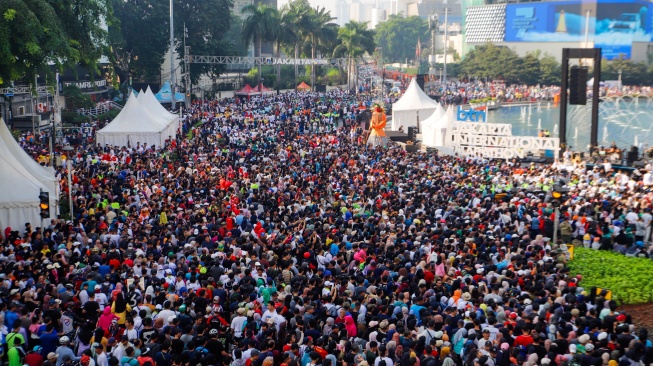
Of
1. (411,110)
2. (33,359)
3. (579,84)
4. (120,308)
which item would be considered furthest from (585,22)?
(33,359)

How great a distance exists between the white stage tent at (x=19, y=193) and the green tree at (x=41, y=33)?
236 centimetres

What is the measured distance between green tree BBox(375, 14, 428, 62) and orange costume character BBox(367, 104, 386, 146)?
408ft

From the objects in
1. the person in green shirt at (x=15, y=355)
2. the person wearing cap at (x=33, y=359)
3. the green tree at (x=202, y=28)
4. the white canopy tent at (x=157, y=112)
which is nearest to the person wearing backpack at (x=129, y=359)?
the person wearing cap at (x=33, y=359)

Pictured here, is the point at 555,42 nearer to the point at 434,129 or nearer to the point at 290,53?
the point at 290,53

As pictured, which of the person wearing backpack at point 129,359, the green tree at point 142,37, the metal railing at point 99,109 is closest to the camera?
the person wearing backpack at point 129,359

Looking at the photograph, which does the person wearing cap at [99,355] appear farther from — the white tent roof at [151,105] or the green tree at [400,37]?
the green tree at [400,37]

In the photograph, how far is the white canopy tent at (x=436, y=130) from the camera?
3944cm

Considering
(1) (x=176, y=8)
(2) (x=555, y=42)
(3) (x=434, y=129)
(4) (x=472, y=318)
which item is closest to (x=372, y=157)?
(3) (x=434, y=129)

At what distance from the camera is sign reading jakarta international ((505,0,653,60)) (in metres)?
117

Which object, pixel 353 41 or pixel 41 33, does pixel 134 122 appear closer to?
pixel 41 33

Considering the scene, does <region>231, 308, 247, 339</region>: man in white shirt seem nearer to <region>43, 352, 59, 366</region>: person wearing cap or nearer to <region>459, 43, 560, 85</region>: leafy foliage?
<region>43, 352, 59, 366</region>: person wearing cap

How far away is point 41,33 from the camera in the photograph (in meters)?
21.9

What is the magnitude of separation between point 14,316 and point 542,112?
83046 mm

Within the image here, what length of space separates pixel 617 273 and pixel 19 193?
51.0 ft
